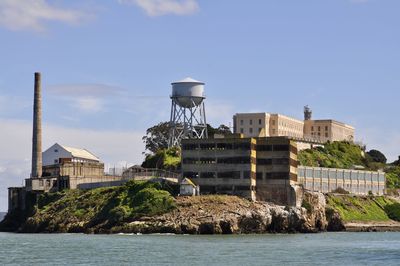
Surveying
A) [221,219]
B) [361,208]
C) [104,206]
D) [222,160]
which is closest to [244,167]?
[222,160]

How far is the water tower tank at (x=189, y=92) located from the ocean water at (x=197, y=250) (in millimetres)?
61467

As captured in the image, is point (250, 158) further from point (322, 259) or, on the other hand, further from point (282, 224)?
point (322, 259)

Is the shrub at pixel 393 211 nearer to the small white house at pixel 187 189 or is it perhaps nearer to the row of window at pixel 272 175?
the row of window at pixel 272 175

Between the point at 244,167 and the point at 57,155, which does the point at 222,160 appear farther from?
the point at 57,155

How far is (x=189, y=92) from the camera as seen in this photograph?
18788cm

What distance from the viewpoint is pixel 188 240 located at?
386ft

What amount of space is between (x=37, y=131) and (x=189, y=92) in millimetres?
33776

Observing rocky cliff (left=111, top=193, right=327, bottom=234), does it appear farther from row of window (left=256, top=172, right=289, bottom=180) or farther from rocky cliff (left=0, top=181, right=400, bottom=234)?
row of window (left=256, top=172, right=289, bottom=180)

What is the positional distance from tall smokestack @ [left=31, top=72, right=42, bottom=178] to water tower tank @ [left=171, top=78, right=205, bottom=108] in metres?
31.5

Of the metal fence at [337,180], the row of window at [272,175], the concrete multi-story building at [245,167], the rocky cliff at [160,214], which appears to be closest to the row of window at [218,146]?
the concrete multi-story building at [245,167]

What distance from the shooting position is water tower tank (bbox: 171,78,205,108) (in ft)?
617

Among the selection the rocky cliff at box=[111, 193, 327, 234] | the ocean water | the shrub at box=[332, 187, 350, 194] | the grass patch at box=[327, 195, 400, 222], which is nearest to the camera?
the ocean water

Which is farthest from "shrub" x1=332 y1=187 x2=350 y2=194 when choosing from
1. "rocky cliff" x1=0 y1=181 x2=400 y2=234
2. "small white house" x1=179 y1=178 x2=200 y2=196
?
"small white house" x1=179 y1=178 x2=200 y2=196

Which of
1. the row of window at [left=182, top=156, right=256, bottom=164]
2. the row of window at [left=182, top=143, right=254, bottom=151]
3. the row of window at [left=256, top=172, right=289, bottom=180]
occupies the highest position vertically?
the row of window at [left=182, top=143, right=254, bottom=151]
